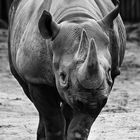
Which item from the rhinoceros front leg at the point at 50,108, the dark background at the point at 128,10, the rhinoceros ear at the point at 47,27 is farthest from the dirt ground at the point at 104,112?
the dark background at the point at 128,10

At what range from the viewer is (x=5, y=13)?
16.6m

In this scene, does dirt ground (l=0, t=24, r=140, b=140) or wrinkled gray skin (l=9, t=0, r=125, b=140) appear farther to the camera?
dirt ground (l=0, t=24, r=140, b=140)

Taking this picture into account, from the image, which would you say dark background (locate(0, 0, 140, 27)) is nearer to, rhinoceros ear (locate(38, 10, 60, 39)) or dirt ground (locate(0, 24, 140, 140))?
dirt ground (locate(0, 24, 140, 140))

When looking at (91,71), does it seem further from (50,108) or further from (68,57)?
(50,108)

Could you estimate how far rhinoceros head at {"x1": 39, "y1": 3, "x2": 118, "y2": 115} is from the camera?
4043mm

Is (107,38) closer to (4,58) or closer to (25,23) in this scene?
(25,23)

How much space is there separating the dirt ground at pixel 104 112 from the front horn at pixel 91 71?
8.01ft

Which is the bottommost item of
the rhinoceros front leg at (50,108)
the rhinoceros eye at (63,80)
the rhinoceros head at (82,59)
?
the rhinoceros front leg at (50,108)

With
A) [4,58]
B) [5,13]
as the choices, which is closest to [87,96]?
[4,58]

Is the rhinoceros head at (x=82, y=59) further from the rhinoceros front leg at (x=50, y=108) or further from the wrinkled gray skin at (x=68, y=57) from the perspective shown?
the rhinoceros front leg at (x=50, y=108)

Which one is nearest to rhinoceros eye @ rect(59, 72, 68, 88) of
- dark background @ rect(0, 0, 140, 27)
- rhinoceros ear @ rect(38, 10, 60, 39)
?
rhinoceros ear @ rect(38, 10, 60, 39)

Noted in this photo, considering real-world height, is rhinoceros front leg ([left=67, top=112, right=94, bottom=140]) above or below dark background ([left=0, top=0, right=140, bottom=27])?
above

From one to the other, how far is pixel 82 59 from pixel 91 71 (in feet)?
0.53

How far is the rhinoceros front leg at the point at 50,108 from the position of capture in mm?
5039
